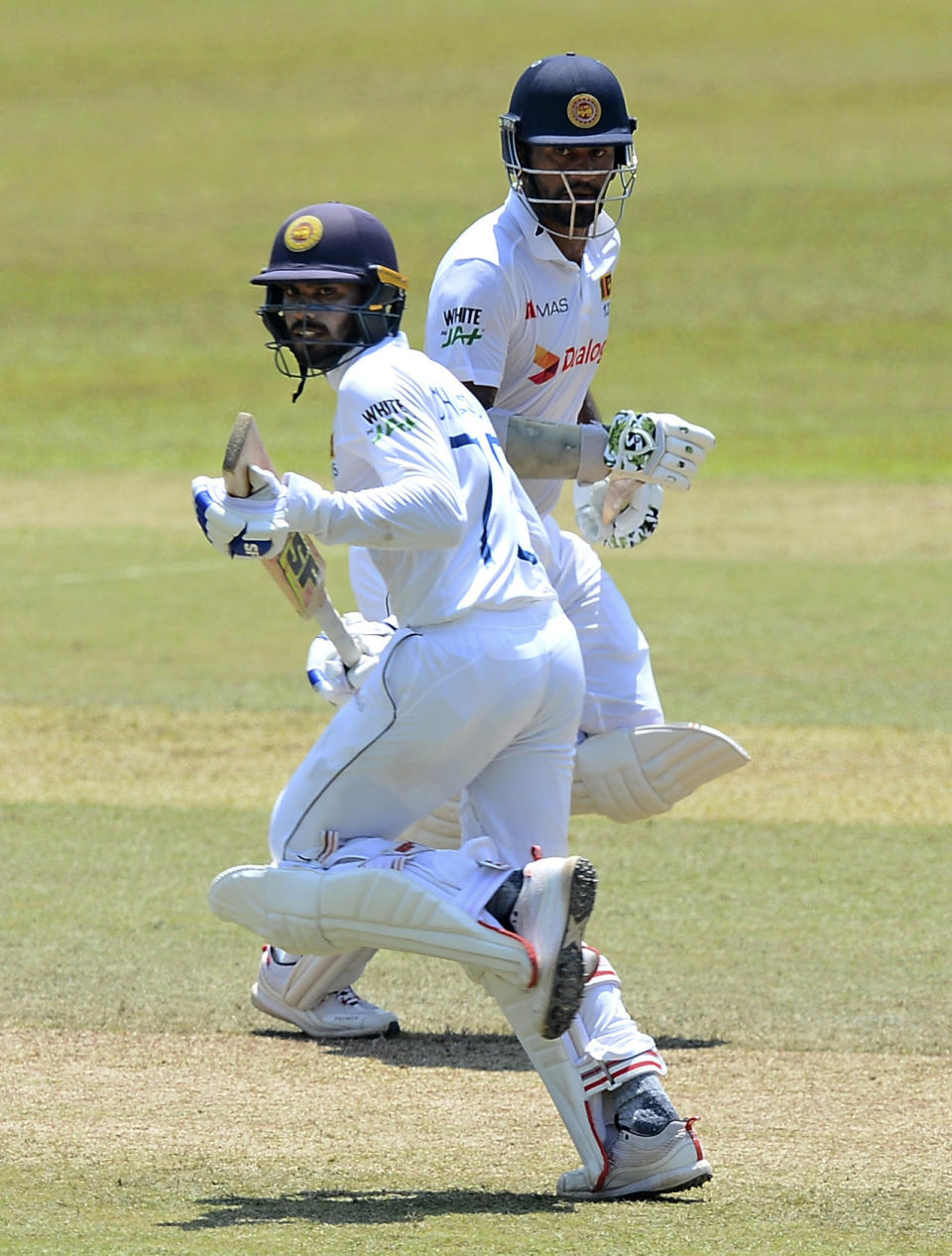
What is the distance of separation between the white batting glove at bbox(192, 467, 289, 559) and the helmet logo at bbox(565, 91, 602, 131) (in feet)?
6.63

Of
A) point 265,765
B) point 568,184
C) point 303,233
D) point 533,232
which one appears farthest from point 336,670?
point 265,765

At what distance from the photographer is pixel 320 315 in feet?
15.1

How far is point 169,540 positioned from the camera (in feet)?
57.0

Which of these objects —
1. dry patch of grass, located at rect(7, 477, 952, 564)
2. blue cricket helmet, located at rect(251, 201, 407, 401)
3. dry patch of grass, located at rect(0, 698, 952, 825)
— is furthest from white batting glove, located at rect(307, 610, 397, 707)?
dry patch of grass, located at rect(7, 477, 952, 564)

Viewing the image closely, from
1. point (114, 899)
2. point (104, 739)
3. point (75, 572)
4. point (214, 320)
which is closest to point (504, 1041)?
point (114, 899)

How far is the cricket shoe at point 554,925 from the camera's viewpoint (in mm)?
4105

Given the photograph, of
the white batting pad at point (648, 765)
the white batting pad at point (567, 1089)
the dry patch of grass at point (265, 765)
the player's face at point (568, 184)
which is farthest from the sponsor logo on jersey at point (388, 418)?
the dry patch of grass at point (265, 765)

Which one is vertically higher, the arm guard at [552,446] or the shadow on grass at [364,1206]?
the arm guard at [552,446]

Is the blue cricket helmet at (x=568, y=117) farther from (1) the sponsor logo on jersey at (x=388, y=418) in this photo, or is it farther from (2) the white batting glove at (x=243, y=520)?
(2) the white batting glove at (x=243, y=520)

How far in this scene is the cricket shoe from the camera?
4105mm

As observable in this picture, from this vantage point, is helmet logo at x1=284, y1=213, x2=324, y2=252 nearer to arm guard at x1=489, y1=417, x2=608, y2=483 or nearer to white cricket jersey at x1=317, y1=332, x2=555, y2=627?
white cricket jersey at x1=317, y1=332, x2=555, y2=627

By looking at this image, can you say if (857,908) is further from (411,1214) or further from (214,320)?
(214,320)

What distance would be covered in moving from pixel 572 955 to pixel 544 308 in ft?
7.33

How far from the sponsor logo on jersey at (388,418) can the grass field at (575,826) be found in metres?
1.55
